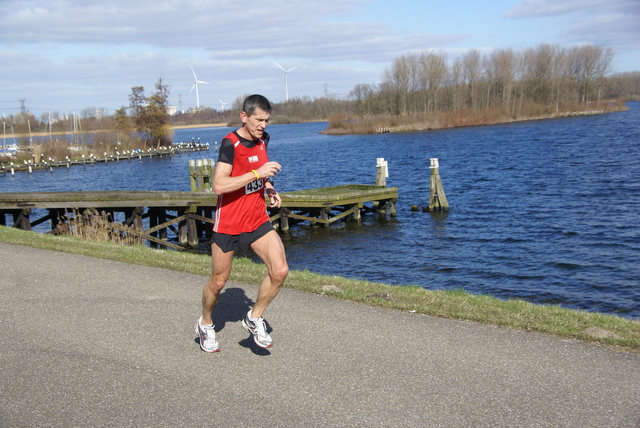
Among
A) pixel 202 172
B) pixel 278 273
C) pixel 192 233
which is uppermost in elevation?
pixel 278 273

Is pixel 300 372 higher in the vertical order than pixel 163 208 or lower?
higher

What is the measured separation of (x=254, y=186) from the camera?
5.65 m

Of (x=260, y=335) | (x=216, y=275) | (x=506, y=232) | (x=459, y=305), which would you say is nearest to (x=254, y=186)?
(x=216, y=275)

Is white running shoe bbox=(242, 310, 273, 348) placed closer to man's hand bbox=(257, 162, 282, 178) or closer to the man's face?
man's hand bbox=(257, 162, 282, 178)

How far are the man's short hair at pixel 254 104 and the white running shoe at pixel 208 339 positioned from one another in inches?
82.3

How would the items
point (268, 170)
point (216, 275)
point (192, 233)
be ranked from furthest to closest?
point (192, 233)
point (216, 275)
point (268, 170)

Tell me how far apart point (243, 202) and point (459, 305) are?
3135 millimetres

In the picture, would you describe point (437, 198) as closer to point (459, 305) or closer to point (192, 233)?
point (192, 233)

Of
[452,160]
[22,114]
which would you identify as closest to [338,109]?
[22,114]

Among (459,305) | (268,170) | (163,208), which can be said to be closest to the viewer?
(268,170)

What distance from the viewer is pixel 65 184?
50688mm

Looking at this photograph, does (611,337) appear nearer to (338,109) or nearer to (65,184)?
(65,184)

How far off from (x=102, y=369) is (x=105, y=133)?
91598 millimetres

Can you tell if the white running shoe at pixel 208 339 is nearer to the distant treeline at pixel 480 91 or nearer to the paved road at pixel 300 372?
the paved road at pixel 300 372
